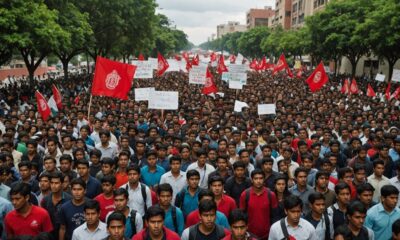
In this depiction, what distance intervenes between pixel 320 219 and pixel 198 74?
11284 millimetres

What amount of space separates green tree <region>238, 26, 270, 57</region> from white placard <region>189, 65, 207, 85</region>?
215 ft

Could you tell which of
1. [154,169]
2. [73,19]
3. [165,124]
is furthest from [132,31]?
[154,169]

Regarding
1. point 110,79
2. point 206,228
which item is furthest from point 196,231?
point 110,79

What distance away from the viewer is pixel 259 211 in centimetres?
492

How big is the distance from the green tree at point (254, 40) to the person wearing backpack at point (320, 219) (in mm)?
76321

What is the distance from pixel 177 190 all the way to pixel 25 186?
2.10 m

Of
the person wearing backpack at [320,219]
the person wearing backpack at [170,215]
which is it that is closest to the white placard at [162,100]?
the person wearing backpack at [170,215]

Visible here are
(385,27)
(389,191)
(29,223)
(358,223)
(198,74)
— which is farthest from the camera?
(385,27)

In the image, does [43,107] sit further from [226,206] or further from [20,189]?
[226,206]

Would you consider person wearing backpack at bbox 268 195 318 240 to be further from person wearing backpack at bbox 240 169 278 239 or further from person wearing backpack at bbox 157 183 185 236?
person wearing backpack at bbox 157 183 185 236

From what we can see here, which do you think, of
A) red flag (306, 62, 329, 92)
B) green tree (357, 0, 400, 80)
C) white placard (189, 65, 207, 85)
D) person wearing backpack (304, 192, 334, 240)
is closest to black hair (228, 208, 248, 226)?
person wearing backpack (304, 192, 334, 240)

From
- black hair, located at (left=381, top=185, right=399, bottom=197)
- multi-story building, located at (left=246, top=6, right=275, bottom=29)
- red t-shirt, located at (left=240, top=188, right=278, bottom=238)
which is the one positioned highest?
multi-story building, located at (left=246, top=6, right=275, bottom=29)

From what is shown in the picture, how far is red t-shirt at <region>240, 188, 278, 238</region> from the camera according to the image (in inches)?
193

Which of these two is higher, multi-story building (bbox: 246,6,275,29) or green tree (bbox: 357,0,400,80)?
multi-story building (bbox: 246,6,275,29)
